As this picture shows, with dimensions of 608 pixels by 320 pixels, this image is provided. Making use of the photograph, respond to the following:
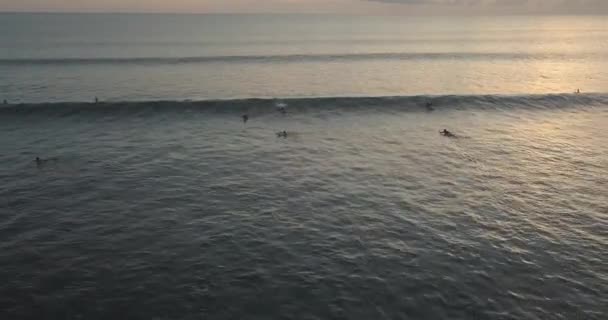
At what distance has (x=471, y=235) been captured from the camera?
2970cm

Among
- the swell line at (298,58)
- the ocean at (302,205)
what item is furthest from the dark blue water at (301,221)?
A: the swell line at (298,58)

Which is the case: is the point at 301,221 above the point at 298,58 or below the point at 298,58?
below

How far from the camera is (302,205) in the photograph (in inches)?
1374

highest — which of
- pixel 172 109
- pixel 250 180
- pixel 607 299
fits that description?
pixel 172 109

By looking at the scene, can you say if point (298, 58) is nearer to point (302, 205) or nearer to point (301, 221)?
point (302, 205)

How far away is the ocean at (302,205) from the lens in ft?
75.8

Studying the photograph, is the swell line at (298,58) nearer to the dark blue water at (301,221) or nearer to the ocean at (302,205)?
the ocean at (302,205)

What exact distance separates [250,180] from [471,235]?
19442mm

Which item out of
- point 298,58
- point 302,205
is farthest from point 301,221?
point 298,58

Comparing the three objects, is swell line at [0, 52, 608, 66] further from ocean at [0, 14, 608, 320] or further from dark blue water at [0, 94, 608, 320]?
dark blue water at [0, 94, 608, 320]

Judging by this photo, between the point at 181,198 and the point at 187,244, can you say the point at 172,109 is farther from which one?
the point at 187,244

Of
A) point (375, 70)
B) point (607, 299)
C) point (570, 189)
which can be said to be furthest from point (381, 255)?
point (375, 70)

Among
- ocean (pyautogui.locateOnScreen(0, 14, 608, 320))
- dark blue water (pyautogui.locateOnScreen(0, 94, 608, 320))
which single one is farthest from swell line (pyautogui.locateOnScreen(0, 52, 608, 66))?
dark blue water (pyautogui.locateOnScreen(0, 94, 608, 320))

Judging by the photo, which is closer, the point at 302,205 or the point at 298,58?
the point at 302,205
